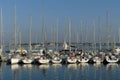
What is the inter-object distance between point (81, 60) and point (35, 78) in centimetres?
2234

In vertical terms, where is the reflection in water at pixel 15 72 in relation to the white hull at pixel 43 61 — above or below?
below

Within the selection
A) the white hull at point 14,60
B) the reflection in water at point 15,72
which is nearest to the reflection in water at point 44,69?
the reflection in water at point 15,72

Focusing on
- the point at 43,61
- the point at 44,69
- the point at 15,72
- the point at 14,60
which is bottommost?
the point at 15,72

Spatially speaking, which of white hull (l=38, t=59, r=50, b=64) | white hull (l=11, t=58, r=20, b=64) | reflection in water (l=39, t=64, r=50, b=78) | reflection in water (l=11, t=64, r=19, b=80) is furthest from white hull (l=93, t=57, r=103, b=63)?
reflection in water (l=11, t=64, r=19, b=80)

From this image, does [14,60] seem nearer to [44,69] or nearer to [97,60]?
[44,69]

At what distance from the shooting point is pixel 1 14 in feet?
238

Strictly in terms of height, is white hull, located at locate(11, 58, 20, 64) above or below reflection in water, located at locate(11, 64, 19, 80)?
above

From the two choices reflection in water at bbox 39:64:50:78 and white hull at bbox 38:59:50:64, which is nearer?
reflection in water at bbox 39:64:50:78

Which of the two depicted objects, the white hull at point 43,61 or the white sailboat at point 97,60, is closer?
the white hull at point 43,61

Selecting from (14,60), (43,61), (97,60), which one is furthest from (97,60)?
(14,60)

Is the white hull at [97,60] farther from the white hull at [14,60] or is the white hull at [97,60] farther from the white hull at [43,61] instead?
the white hull at [14,60]

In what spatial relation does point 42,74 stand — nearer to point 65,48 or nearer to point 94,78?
point 94,78

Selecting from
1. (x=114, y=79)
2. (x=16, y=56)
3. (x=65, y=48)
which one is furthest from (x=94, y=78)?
(x=65, y=48)

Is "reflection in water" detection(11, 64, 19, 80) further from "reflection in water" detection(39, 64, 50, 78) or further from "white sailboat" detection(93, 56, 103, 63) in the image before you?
"white sailboat" detection(93, 56, 103, 63)
